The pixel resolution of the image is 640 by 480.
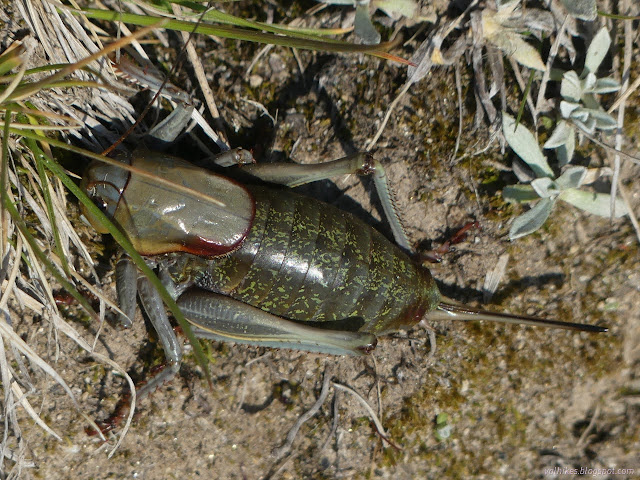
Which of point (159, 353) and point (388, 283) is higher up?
point (388, 283)

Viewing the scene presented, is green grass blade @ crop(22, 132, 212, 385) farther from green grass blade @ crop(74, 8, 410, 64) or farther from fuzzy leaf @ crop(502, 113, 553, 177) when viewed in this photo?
fuzzy leaf @ crop(502, 113, 553, 177)

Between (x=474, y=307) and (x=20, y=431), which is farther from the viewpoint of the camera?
(x=474, y=307)

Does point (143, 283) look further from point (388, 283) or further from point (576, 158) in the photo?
point (576, 158)

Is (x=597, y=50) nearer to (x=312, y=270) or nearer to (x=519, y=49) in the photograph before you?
(x=519, y=49)

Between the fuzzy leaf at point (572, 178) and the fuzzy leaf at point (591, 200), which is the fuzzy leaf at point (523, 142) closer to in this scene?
the fuzzy leaf at point (572, 178)

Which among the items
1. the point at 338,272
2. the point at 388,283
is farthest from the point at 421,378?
the point at 338,272
